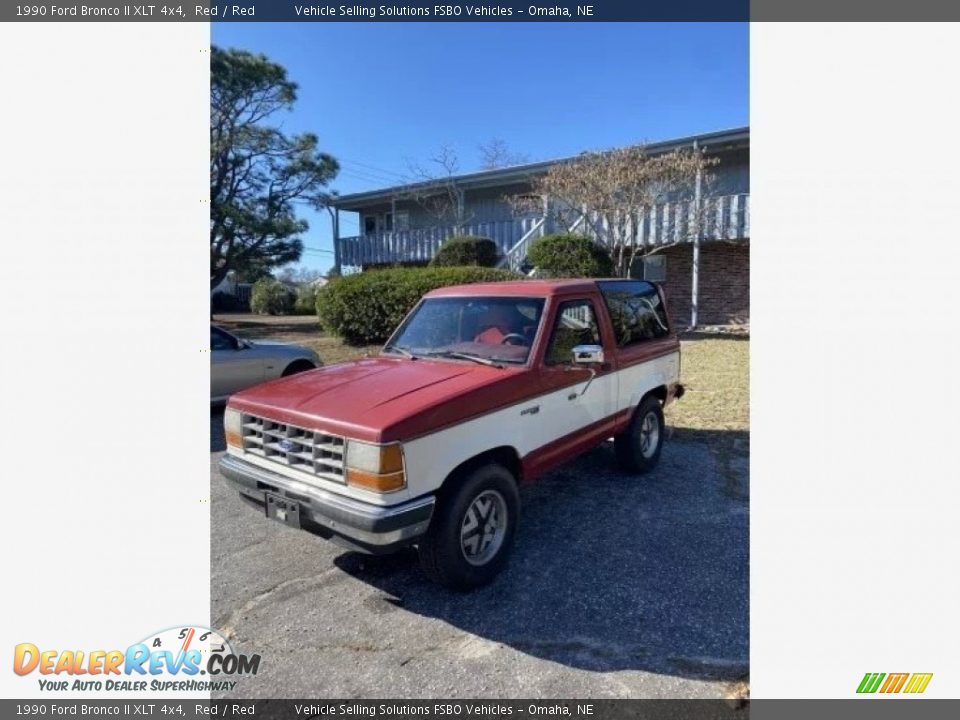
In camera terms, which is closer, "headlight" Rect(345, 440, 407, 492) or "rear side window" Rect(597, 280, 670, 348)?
"headlight" Rect(345, 440, 407, 492)

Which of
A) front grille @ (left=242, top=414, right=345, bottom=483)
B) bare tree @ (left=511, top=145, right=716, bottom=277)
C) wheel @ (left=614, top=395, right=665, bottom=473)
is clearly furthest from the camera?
bare tree @ (left=511, top=145, right=716, bottom=277)

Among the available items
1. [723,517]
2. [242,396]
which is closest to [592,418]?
[723,517]

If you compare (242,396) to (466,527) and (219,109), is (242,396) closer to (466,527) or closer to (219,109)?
(466,527)

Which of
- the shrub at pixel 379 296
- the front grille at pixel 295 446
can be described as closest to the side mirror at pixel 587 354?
the front grille at pixel 295 446

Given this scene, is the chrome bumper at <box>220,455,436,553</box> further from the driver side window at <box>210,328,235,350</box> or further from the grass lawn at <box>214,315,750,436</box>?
the driver side window at <box>210,328,235,350</box>

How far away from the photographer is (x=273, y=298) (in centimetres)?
2977

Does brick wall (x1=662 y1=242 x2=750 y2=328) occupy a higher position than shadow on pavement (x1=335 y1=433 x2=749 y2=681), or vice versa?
brick wall (x1=662 y1=242 x2=750 y2=328)

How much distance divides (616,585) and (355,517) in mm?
1569

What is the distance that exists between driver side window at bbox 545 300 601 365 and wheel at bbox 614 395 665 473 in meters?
0.97

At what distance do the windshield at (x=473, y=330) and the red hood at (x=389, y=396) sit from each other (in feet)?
0.59

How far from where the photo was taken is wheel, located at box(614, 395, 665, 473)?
4750mm

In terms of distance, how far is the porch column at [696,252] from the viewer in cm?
1412

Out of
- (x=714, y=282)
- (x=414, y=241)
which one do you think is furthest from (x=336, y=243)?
(x=714, y=282)
